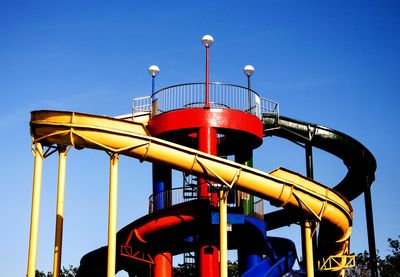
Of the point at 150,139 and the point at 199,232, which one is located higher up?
the point at 150,139

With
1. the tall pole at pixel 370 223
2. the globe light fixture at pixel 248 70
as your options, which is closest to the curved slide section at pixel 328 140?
the tall pole at pixel 370 223

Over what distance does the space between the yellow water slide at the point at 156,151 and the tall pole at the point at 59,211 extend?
33.8 inches

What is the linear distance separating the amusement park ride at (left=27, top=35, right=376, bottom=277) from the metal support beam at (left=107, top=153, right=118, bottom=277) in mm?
40

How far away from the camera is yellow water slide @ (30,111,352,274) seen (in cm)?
2853

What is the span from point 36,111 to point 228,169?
29.1 feet

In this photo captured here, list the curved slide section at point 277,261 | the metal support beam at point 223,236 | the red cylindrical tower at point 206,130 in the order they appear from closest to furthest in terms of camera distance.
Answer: the metal support beam at point 223,236, the red cylindrical tower at point 206,130, the curved slide section at point 277,261

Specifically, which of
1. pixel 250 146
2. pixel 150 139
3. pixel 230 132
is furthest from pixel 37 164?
pixel 250 146

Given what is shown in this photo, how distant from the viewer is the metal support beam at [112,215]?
26.2 m

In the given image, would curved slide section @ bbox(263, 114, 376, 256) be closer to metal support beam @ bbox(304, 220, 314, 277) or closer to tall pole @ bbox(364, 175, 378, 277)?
tall pole @ bbox(364, 175, 378, 277)

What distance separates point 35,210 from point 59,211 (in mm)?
1283

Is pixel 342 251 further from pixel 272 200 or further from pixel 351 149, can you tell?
pixel 351 149

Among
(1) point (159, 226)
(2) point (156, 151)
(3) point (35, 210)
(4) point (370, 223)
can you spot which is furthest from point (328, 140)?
(3) point (35, 210)

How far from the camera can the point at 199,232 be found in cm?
3312

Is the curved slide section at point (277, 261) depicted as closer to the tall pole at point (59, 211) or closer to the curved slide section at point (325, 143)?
the curved slide section at point (325, 143)
